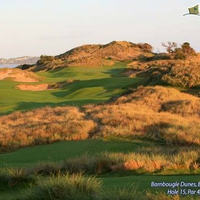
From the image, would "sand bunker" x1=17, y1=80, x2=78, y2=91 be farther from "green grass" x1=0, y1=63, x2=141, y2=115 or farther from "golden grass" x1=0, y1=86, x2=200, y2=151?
"golden grass" x1=0, y1=86, x2=200, y2=151

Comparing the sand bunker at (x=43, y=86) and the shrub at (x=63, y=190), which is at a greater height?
the shrub at (x=63, y=190)

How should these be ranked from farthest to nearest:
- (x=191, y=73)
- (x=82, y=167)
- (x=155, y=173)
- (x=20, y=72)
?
(x=20, y=72)
(x=191, y=73)
(x=82, y=167)
(x=155, y=173)

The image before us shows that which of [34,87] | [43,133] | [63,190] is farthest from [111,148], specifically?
[34,87]

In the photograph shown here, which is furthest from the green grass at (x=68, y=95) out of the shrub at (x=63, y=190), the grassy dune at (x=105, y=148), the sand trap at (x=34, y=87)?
the shrub at (x=63, y=190)

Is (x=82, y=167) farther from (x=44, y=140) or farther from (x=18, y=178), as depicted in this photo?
(x=44, y=140)

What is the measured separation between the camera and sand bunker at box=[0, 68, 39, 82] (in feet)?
186

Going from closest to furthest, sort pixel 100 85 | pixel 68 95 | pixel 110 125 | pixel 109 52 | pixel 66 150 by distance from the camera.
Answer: pixel 66 150, pixel 110 125, pixel 68 95, pixel 100 85, pixel 109 52

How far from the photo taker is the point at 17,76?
57906mm

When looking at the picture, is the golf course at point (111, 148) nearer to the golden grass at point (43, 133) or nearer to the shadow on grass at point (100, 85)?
the golden grass at point (43, 133)

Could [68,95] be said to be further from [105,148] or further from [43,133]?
[105,148]

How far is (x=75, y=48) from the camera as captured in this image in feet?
409

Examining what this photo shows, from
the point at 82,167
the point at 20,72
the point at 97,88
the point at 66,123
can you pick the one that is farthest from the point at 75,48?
the point at 82,167

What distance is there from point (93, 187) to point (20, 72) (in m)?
53.9

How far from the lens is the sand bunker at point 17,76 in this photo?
56812 millimetres
